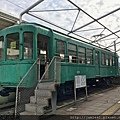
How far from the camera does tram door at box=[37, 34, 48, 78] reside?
897cm

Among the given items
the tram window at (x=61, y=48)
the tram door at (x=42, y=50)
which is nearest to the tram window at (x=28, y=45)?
the tram door at (x=42, y=50)

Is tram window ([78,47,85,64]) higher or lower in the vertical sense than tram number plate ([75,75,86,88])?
higher

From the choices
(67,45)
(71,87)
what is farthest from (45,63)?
(71,87)

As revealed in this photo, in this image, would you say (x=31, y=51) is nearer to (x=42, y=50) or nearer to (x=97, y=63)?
(x=42, y=50)

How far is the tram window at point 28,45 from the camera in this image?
866 centimetres

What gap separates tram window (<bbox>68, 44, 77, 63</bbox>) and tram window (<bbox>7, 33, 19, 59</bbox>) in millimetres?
3036

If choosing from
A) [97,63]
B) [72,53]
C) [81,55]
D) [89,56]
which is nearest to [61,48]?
[72,53]

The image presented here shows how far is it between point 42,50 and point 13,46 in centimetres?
124

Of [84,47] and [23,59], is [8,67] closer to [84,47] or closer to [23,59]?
[23,59]

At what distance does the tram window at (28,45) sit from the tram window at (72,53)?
9.18ft

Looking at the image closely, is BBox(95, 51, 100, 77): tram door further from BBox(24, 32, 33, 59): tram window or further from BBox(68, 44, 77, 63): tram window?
BBox(24, 32, 33, 59): tram window

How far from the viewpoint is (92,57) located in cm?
1436

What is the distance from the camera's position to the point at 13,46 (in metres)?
9.14

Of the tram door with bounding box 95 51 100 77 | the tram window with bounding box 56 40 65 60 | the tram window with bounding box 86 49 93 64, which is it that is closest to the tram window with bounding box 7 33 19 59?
the tram window with bounding box 56 40 65 60
